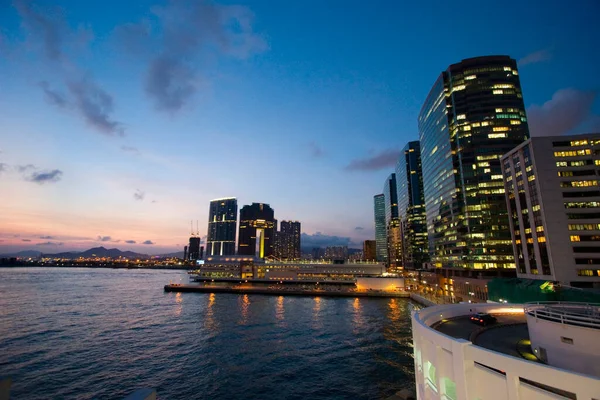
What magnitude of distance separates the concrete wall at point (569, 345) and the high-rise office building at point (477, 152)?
10537 cm

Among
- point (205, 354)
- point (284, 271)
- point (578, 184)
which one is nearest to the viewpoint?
point (205, 354)

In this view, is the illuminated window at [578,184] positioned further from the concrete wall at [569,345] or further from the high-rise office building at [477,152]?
the concrete wall at [569,345]

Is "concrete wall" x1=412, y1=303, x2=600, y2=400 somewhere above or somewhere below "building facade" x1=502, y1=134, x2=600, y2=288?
below

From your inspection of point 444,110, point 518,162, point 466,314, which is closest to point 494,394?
point 466,314

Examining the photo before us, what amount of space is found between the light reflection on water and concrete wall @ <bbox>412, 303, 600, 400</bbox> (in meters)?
17.9

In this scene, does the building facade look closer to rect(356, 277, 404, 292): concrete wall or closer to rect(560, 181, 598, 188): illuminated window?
rect(560, 181, 598, 188): illuminated window

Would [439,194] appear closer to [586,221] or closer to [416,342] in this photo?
[586,221]

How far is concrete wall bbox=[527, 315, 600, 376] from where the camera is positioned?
13.2m

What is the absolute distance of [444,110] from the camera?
126 meters

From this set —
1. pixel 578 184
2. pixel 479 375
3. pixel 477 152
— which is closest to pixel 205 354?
pixel 479 375

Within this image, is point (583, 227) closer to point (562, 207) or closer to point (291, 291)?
point (562, 207)

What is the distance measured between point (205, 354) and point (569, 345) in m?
43.7

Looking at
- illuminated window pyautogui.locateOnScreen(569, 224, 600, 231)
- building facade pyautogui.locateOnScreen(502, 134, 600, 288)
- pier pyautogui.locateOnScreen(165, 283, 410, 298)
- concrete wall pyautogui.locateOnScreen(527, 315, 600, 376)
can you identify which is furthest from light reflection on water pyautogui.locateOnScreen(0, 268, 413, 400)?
illuminated window pyautogui.locateOnScreen(569, 224, 600, 231)

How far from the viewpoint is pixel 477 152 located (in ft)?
366
